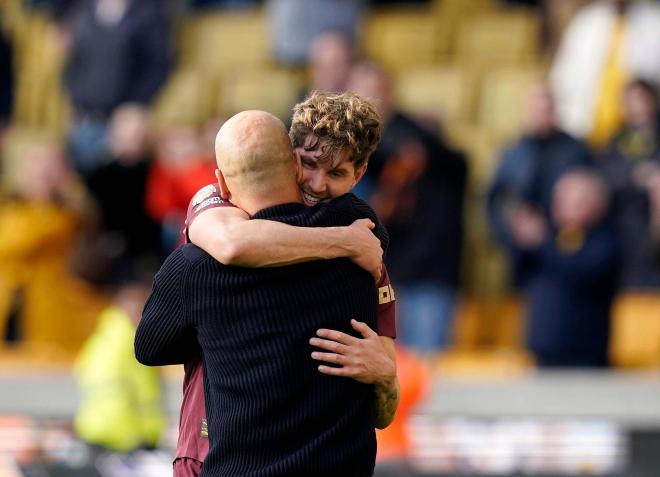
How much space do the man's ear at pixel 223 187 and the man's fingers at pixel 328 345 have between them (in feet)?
1.42

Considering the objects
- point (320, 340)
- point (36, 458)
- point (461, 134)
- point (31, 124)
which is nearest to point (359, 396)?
point (320, 340)

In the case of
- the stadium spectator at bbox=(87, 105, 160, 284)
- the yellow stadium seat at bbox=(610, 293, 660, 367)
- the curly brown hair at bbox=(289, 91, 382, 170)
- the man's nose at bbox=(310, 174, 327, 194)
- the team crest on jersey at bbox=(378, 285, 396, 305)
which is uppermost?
the curly brown hair at bbox=(289, 91, 382, 170)

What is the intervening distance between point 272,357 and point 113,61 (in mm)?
9222

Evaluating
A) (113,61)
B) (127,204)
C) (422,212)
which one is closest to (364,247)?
(422,212)

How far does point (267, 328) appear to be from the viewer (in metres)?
3.88

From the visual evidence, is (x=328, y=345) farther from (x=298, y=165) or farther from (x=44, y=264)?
(x=44, y=264)

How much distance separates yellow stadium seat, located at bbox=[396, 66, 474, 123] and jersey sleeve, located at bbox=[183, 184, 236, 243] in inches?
339

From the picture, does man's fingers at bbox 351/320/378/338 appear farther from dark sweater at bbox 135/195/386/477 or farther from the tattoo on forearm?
the tattoo on forearm

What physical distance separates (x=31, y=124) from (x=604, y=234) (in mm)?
6777

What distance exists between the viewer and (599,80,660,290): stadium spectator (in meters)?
10.6

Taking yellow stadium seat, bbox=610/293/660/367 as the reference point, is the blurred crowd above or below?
above

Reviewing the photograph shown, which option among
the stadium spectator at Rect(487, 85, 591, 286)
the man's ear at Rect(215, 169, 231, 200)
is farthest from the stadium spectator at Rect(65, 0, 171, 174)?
the man's ear at Rect(215, 169, 231, 200)

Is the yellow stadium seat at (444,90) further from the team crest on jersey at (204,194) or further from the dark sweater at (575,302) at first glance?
the team crest on jersey at (204,194)

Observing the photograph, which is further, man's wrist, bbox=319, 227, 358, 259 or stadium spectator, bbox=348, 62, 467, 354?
stadium spectator, bbox=348, 62, 467, 354
